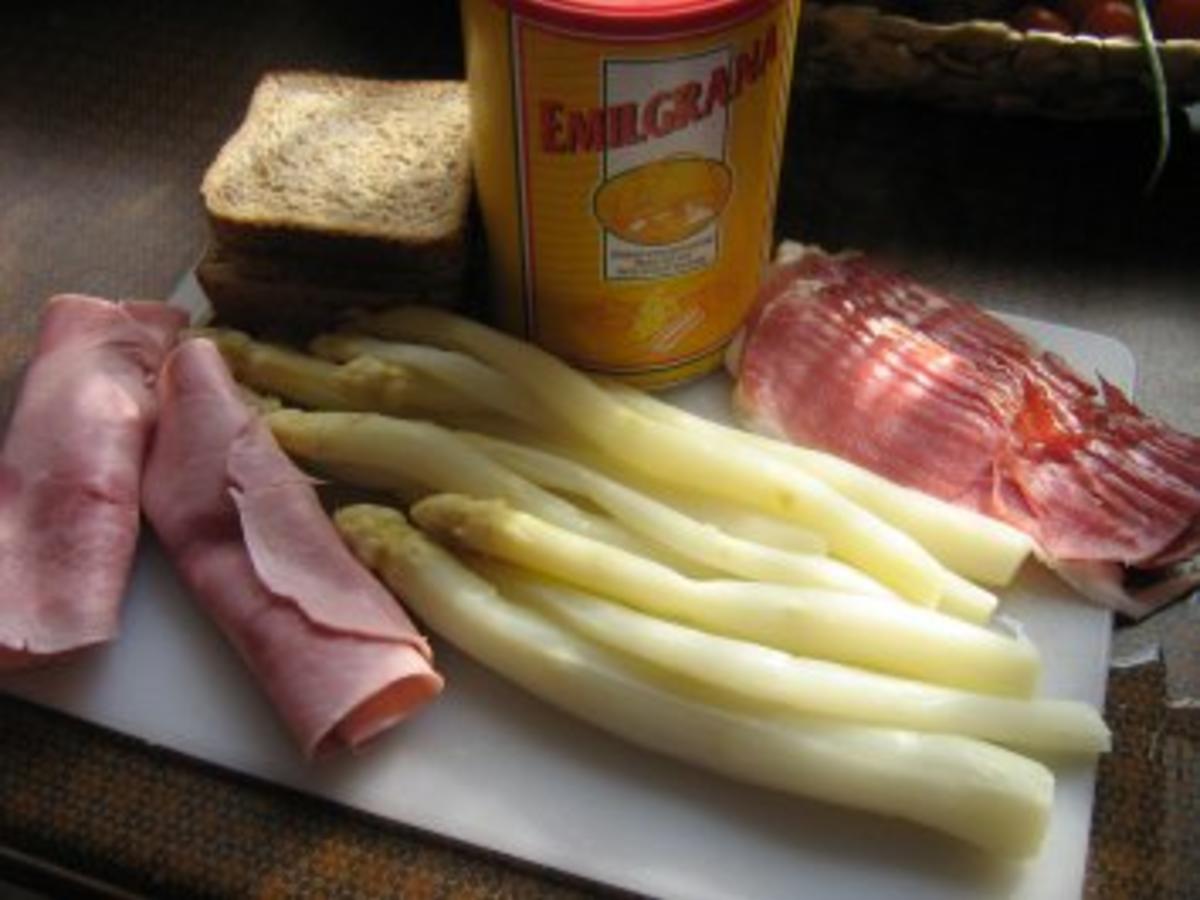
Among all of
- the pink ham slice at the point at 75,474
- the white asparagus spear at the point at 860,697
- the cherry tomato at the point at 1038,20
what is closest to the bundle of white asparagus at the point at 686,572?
the white asparagus spear at the point at 860,697

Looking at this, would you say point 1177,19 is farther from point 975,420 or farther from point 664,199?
point 664,199

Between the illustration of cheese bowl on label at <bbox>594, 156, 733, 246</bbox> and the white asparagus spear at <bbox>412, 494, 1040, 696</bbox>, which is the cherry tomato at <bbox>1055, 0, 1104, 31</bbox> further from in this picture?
the white asparagus spear at <bbox>412, 494, 1040, 696</bbox>

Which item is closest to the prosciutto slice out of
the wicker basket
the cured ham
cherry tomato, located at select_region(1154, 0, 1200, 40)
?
the cured ham

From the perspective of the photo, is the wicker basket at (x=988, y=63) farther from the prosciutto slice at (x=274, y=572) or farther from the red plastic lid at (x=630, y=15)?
the prosciutto slice at (x=274, y=572)

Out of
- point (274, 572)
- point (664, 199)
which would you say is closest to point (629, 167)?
point (664, 199)

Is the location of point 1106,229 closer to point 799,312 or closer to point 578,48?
point 799,312

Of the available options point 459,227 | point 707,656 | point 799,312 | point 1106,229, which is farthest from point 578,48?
point 1106,229
